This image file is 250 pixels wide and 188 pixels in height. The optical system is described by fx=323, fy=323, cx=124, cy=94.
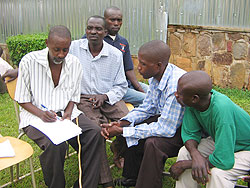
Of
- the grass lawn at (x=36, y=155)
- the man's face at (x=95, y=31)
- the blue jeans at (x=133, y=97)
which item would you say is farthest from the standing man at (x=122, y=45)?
the grass lawn at (x=36, y=155)

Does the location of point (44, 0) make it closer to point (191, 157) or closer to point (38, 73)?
point (38, 73)

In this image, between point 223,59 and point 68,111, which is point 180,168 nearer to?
point 68,111

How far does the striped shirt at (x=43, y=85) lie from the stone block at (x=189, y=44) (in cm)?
418

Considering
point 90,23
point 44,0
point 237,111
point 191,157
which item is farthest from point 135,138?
point 44,0

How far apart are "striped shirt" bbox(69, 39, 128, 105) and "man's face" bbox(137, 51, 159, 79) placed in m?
0.90

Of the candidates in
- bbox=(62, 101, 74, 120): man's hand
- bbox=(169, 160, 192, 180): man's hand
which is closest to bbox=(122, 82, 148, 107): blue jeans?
bbox=(62, 101, 74, 120): man's hand

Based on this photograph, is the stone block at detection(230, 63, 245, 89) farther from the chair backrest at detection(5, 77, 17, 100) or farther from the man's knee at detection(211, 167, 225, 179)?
the chair backrest at detection(5, 77, 17, 100)

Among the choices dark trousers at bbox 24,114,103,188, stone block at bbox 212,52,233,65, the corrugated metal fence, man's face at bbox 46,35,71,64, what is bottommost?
dark trousers at bbox 24,114,103,188

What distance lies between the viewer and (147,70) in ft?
10.3

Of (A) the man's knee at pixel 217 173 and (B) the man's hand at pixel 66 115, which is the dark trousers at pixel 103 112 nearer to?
(B) the man's hand at pixel 66 115

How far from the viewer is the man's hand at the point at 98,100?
3.80m

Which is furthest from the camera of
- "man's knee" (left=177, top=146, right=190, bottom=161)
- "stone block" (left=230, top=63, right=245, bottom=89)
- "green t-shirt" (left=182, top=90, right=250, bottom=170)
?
"stone block" (left=230, top=63, right=245, bottom=89)

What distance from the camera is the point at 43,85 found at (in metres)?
3.38

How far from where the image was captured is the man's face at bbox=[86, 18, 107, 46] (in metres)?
3.87
